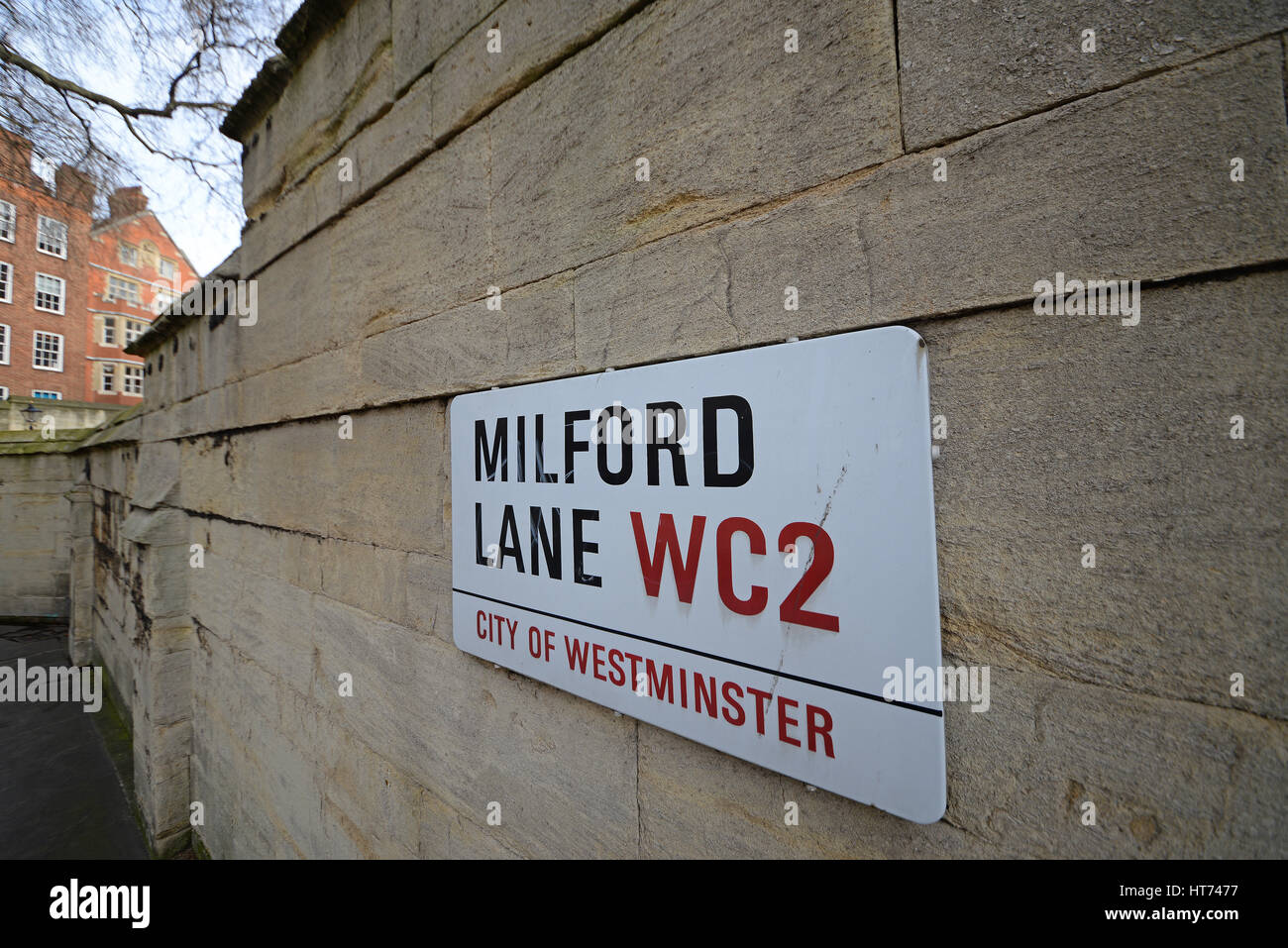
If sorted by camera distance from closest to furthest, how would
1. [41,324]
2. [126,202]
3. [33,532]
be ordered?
[126,202], [33,532], [41,324]

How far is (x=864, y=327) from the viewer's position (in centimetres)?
101

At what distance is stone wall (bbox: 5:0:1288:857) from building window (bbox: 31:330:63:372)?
32.8 m

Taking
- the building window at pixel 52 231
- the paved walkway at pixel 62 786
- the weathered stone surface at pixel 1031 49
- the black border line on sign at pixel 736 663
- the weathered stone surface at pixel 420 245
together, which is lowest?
the paved walkway at pixel 62 786

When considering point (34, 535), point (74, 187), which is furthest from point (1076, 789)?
point (34, 535)

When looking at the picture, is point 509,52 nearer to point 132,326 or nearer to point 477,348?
point 477,348

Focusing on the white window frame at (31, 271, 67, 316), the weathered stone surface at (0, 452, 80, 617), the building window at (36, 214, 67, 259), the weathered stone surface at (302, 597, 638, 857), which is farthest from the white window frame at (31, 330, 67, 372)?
the weathered stone surface at (302, 597, 638, 857)

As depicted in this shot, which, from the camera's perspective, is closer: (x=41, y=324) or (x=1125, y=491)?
(x=1125, y=491)

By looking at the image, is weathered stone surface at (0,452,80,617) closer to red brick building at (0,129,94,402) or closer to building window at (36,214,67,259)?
building window at (36,214,67,259)

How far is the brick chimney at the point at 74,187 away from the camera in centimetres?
534

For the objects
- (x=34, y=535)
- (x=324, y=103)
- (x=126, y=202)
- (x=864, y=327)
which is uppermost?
(x=126, y=202)

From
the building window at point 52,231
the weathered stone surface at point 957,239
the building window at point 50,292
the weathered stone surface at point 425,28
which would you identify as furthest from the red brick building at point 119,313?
the weathered stone surface at point 957,239

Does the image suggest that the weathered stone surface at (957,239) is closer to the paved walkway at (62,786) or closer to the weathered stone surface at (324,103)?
the weathered stone surface at (324,103)

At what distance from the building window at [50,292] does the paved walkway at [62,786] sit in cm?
2607

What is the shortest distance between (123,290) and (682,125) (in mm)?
38807
